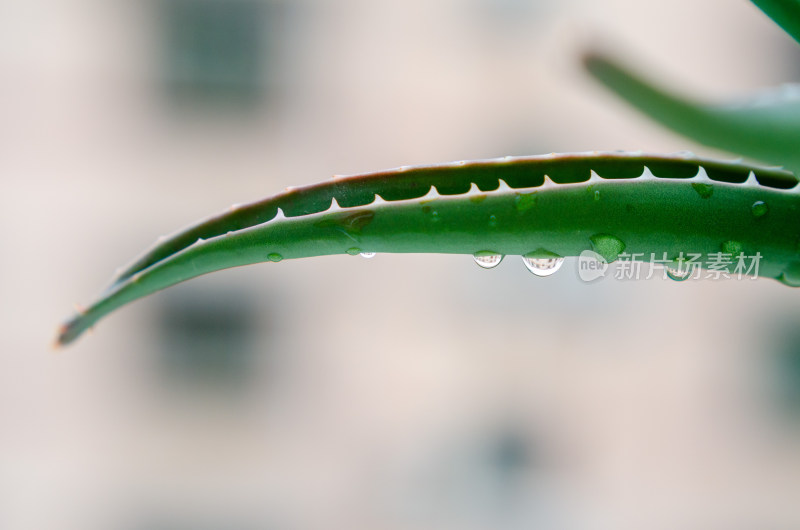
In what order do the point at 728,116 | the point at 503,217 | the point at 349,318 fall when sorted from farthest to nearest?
the point at 349,318 → the point at 728,116 → the point at 503,217

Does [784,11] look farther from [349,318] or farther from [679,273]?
[349,318]

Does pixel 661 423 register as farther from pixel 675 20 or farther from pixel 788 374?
pixel 675 20

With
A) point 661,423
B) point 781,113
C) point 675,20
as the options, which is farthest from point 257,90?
point 781,113

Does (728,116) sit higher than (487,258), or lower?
higher

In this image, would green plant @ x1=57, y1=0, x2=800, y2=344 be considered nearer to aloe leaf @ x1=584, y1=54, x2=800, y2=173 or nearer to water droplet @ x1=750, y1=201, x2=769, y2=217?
water droplet @ x1=750, y1=201, x2=769, y2=217

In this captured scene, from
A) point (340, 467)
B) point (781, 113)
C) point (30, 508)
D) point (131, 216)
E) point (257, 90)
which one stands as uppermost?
point (257, 90)

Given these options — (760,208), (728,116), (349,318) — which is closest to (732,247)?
(760,208)

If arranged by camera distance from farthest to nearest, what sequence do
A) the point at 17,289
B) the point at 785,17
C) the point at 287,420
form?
the point at 287,420 < the point at 17,289 < the point at 785,17
